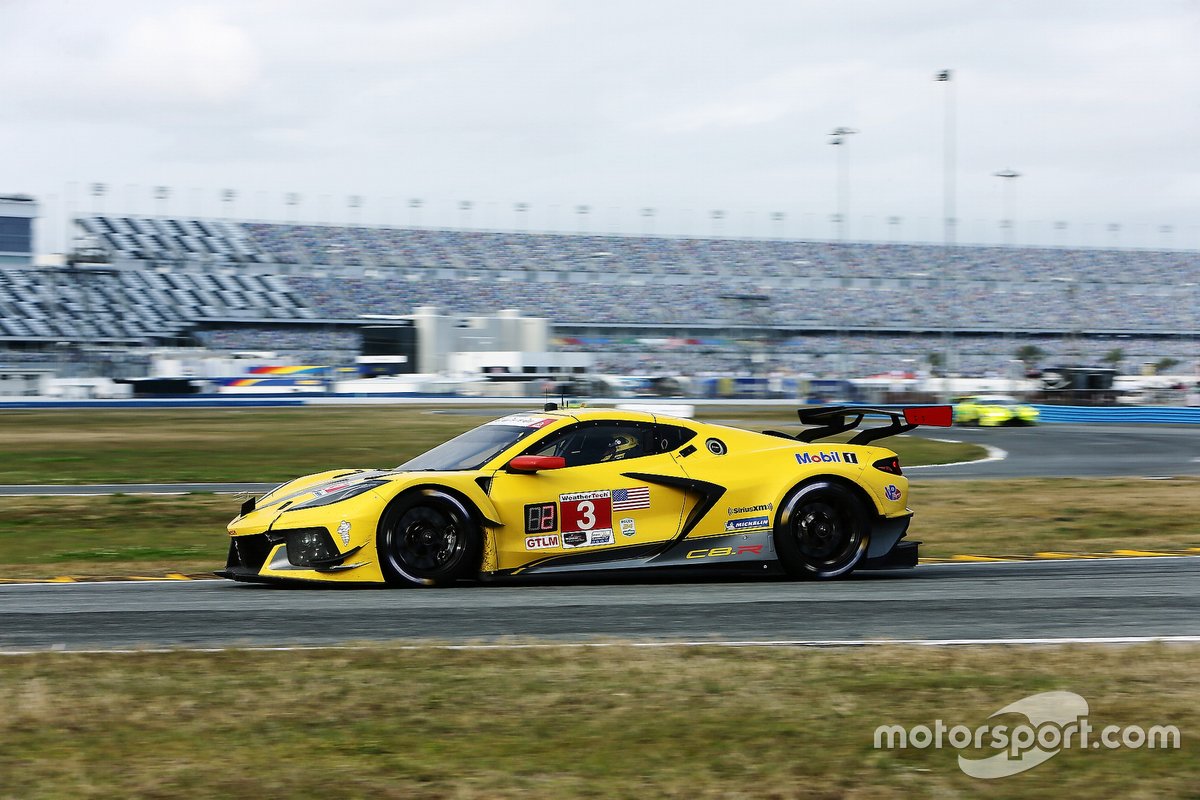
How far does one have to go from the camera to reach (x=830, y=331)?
72438mm

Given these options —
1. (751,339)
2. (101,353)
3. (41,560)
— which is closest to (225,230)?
(101,353)

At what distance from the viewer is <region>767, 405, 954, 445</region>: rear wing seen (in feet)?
29.3

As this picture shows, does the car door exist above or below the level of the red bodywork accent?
below

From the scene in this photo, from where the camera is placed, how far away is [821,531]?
8.62m

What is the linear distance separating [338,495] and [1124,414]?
128 ft

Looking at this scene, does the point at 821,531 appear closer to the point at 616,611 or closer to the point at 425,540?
the point at 616,611

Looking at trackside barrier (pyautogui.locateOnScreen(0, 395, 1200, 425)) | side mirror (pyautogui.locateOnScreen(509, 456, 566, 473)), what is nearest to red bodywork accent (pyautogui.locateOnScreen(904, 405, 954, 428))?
side mirror (pyautogui.locateOnScreen(509, 456, 566, 473))

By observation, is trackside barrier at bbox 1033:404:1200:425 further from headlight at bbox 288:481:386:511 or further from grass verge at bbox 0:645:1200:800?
grass verge at bbox 0:645:1200:800

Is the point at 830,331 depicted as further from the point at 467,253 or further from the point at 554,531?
the point at 554,531

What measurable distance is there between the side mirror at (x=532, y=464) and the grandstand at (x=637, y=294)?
5715 cm

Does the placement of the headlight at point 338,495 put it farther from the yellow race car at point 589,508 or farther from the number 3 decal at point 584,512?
the number 3 decal at point 584,512

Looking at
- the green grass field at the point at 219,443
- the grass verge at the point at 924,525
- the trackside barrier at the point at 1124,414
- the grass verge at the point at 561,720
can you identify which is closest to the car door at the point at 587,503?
the grass verge at the point at 561,720

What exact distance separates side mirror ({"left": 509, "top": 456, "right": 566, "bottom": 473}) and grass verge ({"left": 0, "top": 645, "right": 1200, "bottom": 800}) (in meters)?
2.59

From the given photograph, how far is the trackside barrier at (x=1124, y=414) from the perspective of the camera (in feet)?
135
